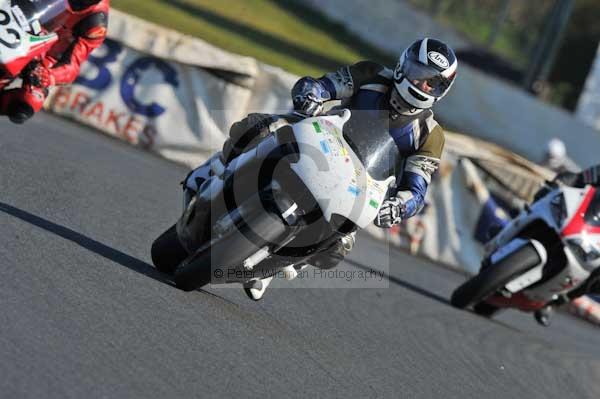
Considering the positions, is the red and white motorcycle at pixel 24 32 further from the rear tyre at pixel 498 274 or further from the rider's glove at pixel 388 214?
the rear tyre at pixel 498 274

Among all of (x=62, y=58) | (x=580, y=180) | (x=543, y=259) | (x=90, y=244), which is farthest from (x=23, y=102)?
(x=580, y=180)

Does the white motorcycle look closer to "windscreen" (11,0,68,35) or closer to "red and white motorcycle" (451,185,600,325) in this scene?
"windscreen" (11,0,68,35)

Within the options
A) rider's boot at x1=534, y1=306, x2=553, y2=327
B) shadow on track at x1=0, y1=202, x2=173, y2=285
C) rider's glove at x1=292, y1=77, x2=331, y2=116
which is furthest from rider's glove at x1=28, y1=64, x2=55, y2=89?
rider's boot at x1=534, y1=306, x2=553, y2=327

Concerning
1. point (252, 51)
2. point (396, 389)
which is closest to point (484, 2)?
point (252, 51)

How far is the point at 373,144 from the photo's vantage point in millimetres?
6676

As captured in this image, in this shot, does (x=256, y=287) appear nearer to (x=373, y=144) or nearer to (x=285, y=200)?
(x=285, y=200)

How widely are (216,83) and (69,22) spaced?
3698mm

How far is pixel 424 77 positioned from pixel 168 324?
224 centimetres

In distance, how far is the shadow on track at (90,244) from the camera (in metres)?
6.93

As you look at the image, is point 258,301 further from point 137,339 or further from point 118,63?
point 118,63

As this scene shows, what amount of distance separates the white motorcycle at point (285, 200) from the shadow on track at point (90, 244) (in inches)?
13.2

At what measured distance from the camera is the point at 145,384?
4926 mm

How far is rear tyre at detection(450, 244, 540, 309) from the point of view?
9648mm

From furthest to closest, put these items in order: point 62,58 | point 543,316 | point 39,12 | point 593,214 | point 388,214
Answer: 1. point 543,316
2. point 593,214
3. point 62,58
4. point 39,12
5. point 388,214
